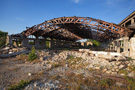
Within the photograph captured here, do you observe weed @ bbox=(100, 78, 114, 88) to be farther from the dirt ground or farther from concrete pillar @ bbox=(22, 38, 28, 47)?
concrete pillar @ bbox=(22, 38, 28, 47)

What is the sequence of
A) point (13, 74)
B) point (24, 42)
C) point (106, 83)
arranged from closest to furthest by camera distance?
point (106, 83), point (13, 74), point (24, 42)

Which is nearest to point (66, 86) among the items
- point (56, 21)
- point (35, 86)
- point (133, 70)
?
point (35, 86)

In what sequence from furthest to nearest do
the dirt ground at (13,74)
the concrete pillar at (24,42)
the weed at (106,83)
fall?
1. the concrete pillar at (24,42)
2. the dirt ground at (13,74)
3. the weed at (106,83)

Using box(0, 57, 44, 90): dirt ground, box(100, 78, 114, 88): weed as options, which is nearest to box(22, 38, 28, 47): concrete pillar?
box(0, 57, 44, 90): dirt ground

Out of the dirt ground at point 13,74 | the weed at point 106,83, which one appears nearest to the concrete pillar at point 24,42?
the dirt ground at point 13,74

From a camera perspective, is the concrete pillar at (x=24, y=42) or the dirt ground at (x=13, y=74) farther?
the concrete pillar at (x=24, y=42)

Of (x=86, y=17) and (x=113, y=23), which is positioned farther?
(x=86, y=17)

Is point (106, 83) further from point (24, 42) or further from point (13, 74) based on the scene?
point (24, 42)

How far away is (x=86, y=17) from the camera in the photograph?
12391 mm

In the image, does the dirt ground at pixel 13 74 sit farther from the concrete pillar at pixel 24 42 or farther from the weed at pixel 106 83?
the concrete pillar at pixel 24 42

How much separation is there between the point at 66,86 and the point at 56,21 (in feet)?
40.3

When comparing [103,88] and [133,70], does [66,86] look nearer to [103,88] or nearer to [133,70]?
[103,88]

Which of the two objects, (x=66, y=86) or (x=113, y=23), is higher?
(x=113, y=23)

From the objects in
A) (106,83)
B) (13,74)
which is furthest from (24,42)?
(106,83)
